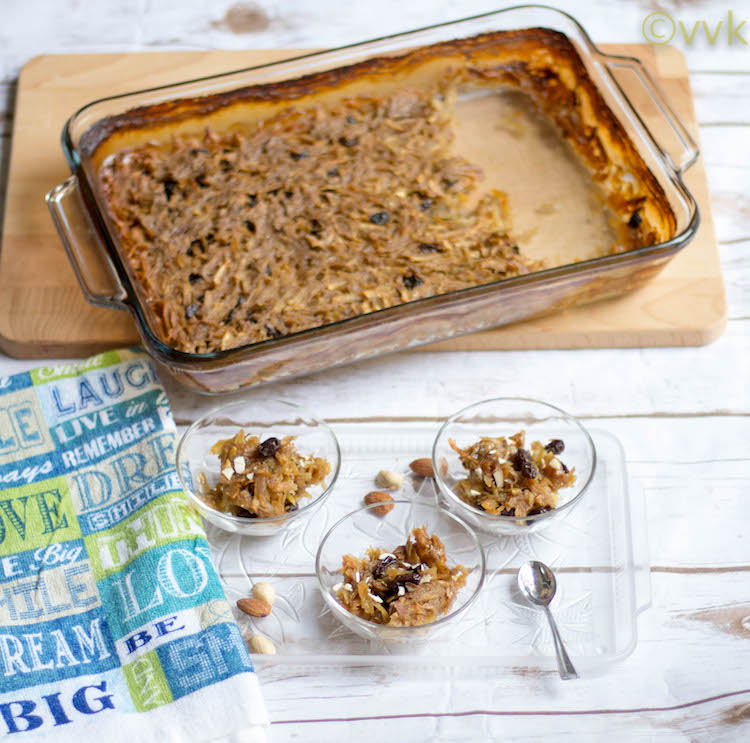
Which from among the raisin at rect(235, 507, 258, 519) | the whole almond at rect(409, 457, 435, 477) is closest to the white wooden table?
the whole almond at rect(409, 457, 435, 477)

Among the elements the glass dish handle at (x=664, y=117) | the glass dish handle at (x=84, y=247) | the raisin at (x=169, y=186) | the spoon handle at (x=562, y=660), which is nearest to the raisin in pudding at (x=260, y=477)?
the glass dish handle at (x=84, y=247)

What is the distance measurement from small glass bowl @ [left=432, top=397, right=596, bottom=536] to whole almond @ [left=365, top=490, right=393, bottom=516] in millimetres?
96

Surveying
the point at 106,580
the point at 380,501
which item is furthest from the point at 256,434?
the point at 106,580

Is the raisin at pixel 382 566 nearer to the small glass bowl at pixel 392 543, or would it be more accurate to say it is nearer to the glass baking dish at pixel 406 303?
the small glass bowl at pixel 392 543

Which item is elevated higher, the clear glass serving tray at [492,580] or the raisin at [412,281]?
the raisin at [412,281]

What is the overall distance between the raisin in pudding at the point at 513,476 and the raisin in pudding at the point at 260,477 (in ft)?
0.86

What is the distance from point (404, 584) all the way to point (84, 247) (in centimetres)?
103

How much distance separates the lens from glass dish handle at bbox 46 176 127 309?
1.85 m

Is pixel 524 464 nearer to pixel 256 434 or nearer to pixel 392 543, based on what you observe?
pixel 392 543

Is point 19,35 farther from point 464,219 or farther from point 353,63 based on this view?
point 464,219

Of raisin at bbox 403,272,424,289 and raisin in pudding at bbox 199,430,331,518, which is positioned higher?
raisin at bbox 403,272,424,289

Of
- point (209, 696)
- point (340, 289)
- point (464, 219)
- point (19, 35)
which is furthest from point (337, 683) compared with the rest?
point (19, 35)

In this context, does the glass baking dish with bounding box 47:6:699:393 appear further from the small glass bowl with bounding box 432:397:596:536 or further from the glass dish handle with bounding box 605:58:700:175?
the small glass bowl with bounding box 432:397:596:536

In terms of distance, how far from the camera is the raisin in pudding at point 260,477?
1.65 meters
